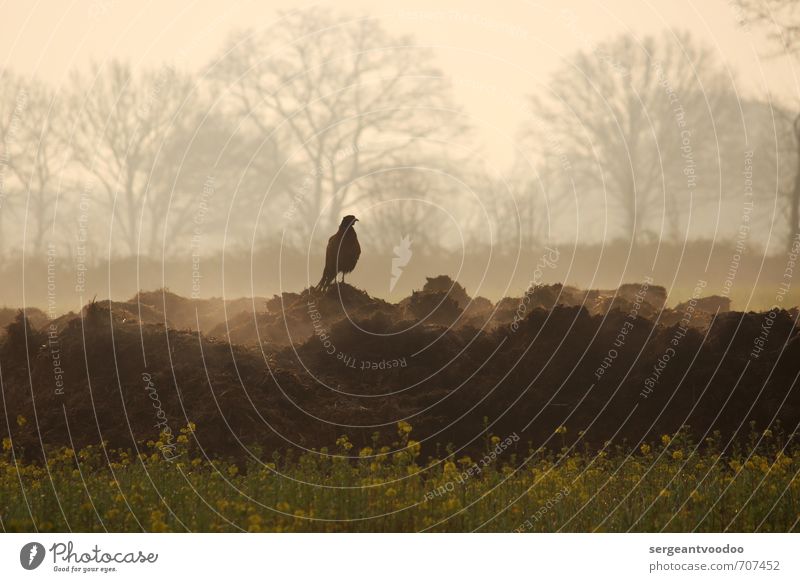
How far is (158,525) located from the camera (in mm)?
10219

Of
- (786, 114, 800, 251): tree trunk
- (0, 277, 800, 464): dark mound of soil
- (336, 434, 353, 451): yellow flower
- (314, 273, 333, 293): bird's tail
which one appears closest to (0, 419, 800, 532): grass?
(336, 434, 353, 451): yellow flower

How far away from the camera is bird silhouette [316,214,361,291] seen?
1636 centimetres

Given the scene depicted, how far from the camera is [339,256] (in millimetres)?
16469

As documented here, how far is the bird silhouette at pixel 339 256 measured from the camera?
16.4m

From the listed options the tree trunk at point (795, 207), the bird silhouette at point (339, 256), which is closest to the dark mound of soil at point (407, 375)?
the bird silhouette at point (339, 256)

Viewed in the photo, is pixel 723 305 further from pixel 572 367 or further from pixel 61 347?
pixel 61 347

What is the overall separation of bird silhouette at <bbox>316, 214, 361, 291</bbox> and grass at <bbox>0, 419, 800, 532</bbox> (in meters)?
4.91

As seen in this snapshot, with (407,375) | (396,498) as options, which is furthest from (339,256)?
(396,498)

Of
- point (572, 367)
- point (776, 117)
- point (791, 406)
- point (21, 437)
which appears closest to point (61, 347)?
point (21, 437)

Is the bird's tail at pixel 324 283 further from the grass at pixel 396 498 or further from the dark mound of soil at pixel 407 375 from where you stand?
the grass at pixel 396 498

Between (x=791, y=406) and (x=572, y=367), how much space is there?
10.9ft

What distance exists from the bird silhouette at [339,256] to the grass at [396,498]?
4.91m

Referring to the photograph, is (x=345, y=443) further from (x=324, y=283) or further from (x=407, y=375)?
(x=324, y=283)

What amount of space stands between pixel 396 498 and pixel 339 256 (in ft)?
22.2
